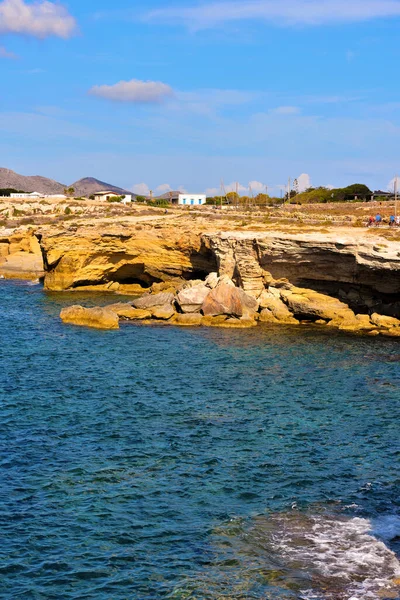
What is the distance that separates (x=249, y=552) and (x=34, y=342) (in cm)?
2881

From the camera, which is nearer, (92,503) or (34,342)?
(92,503)

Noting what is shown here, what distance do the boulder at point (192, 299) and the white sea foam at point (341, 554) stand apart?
3271cm

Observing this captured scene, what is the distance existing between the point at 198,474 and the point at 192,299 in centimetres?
2966

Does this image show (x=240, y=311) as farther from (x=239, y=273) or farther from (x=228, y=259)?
(x=228, y=259)

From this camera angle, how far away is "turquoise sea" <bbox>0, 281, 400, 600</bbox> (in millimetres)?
17984

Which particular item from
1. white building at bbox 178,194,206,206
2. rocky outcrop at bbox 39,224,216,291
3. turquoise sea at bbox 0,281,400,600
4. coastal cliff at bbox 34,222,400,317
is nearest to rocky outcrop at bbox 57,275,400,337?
coastal cliff at bbox 34,222,400,317

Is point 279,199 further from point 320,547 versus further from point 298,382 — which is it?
point 320,547

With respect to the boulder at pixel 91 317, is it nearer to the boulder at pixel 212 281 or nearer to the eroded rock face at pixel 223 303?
the eroded rock face at pixel 223 303

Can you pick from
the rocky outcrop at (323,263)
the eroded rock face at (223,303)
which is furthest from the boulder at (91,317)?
the rocky outcrop at (323,263)

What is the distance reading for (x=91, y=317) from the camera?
50.6 metres

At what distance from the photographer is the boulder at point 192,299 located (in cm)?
5322

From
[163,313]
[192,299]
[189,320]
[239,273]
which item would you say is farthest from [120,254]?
[189,320]

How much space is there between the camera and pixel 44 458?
82.6 feet

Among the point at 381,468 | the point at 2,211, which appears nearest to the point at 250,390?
the point at 381,468
